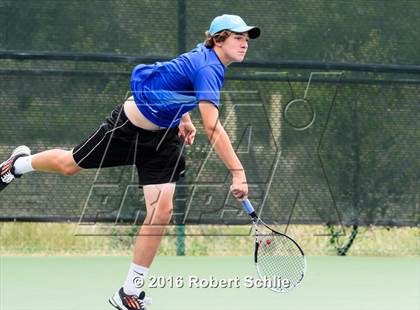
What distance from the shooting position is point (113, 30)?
284 inches

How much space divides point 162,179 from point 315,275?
1.91m

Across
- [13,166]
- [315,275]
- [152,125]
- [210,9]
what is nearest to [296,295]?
[315,275]

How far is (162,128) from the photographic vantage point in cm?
480

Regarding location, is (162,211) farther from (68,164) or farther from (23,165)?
(23,165)

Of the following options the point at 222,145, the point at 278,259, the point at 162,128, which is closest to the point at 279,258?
the point at 278,259

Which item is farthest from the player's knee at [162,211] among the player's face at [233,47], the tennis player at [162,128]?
the player's face at [233,47]

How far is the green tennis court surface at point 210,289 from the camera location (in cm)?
513

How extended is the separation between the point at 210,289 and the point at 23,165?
1.25 meters

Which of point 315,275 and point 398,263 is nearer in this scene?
point 315,275

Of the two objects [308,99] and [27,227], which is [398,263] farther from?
[27,227]

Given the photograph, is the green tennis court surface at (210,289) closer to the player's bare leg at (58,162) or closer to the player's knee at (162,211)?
the player's knee at (162,211)

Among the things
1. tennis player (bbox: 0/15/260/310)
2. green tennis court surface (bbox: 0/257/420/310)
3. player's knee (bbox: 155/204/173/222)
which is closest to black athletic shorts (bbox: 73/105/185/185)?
tennis player (bbox: 0/15/260/310)

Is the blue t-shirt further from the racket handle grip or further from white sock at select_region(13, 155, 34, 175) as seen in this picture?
white sock at select_region(13, 155, 34, 175)

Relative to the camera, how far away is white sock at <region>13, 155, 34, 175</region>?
18.1ft
